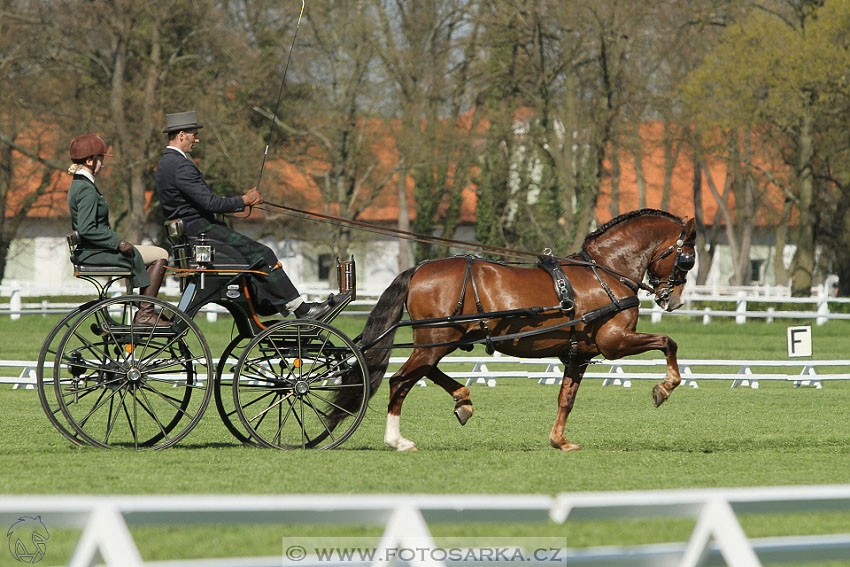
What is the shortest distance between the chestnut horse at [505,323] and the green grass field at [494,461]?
0.51 m

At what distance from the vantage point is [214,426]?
11.0m

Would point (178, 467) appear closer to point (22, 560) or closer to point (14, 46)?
point (22, 560)

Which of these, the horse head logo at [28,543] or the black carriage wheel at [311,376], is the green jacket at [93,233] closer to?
the black carriage wheel at [311,376]

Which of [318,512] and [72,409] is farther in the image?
[72,409]

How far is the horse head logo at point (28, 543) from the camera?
16.7 feet

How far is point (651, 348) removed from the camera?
9242mm

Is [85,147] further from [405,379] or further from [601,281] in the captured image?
[601,281]

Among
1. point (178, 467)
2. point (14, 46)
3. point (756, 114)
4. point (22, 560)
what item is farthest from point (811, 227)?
point (22, 560)

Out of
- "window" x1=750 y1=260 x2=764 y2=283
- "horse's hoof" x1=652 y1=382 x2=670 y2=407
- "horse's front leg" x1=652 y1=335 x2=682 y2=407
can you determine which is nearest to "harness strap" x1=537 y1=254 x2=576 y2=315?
"horse's front leg" x1=652 y1=335 x2=682 y2=407

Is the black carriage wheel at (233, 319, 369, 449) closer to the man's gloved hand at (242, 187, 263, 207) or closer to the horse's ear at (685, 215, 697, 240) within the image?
the man's gloved hand at (242, 187, 263, 207)

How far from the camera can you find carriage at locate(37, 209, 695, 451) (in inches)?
328

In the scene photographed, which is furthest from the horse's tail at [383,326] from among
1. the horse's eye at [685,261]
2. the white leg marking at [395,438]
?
the horse's eye at [685,261]

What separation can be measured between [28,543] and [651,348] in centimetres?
531

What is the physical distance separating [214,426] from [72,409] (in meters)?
2.07
